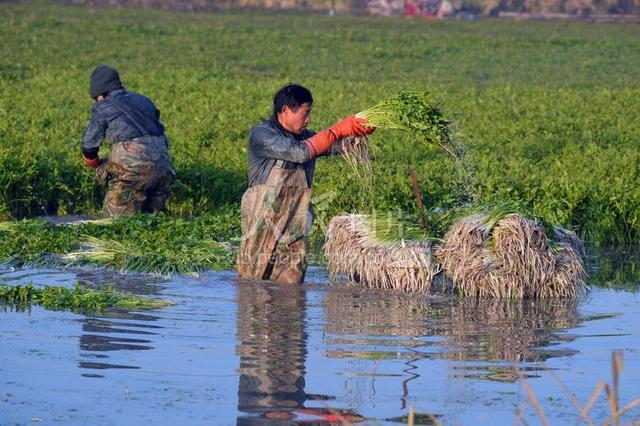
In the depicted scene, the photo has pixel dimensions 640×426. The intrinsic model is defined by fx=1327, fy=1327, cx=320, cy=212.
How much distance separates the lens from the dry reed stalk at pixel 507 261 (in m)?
9.97

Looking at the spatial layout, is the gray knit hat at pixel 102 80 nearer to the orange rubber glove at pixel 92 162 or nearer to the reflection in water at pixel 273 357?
the orange rubber glove at pixel 92 162

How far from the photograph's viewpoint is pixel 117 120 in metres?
13.0

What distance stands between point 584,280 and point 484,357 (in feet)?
9.37

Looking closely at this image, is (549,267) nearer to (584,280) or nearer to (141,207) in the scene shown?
(584,280)

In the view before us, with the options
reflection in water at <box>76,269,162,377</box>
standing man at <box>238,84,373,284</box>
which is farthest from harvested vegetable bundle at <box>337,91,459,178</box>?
reflection in water at <box>76,269,162,377</box>

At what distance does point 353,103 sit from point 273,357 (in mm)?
13578

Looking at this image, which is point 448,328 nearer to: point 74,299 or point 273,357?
point 273,357

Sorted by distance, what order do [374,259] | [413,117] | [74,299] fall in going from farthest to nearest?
[374,259] → [413,117] → [74,299]

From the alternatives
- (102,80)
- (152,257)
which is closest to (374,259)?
(152,257)

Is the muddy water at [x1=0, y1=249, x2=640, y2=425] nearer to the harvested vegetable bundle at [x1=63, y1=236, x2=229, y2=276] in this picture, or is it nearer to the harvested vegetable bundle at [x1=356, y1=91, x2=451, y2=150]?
the harvested vegetable bundle at [x1=63, y1=236, x2=229, y2=276]

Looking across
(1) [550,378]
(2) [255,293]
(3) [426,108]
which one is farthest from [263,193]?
(1) [550,378]

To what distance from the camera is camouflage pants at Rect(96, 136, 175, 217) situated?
42.9 ft

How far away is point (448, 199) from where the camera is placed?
12.0 metres

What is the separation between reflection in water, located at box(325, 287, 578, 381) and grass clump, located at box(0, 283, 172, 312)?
54.2 inches
